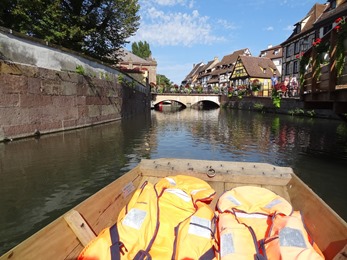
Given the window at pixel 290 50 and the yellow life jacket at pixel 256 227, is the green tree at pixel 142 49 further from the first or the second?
the yellow life jacket at pixel 256 227

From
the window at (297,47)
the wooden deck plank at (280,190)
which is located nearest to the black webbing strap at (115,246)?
the wooden deck plank at (280,190)

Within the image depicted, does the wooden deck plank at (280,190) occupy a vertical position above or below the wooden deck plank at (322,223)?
below

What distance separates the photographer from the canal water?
4.51m

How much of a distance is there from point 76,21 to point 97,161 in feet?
51.7

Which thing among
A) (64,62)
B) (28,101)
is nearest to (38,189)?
(28,101)

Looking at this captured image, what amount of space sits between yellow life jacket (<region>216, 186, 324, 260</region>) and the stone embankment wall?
→ 9136 mm

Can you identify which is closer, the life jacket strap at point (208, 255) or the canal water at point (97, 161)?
the life jacket strap at point (208, 255)

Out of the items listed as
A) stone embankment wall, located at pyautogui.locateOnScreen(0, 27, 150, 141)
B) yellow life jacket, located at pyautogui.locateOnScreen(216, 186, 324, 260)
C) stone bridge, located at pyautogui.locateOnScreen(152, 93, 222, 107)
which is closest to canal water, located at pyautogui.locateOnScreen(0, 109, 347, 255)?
stone embankment wall, located at pyautogui.locateOnScreen(0, 27, 150, 141)

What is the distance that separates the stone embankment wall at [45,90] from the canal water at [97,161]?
828mm

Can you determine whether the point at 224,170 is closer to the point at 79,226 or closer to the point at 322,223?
the point at 322,223

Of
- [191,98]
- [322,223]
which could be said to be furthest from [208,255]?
[191,98]

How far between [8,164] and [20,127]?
12.2ft

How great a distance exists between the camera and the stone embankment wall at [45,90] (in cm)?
970

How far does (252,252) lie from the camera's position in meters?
2.28
